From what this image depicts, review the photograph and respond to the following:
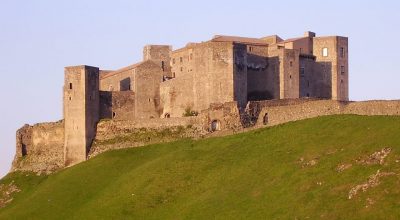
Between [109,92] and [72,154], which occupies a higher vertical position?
[109,92]

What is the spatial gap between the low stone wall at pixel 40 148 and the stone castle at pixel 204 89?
87 mm

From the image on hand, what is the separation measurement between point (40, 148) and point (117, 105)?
739 cm

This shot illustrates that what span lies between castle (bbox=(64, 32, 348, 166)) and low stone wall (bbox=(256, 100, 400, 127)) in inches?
164

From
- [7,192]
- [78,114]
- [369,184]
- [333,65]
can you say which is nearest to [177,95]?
[78,114]

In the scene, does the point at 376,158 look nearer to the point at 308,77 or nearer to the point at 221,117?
the point at 221,117

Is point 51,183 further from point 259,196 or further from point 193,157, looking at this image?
point 259,196

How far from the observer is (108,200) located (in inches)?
2410

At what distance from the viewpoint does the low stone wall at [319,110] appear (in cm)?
5803

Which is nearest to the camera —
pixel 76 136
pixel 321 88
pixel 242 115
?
pixel 242 115

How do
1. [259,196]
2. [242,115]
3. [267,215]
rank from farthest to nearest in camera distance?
[242,115] → [259,196] → [267,215]

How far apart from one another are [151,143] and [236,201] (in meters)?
23.5

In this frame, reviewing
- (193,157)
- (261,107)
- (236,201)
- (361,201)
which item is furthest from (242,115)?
(361,201)

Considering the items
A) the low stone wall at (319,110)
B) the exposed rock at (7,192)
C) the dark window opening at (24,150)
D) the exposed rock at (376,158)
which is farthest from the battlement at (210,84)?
the exposed rock at (376,158)

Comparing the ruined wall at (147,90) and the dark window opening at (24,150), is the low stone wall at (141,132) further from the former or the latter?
the dark window opening at (24,150)
